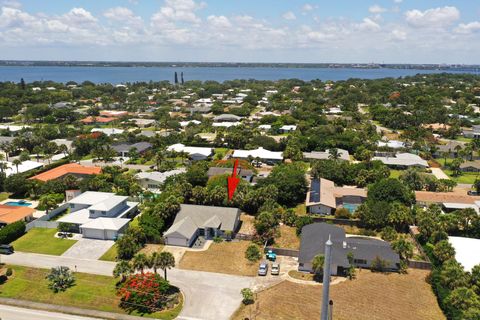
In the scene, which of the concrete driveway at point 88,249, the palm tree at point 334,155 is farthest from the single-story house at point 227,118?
the concrete driveway at point 88,249

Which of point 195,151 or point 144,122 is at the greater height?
point 144,122

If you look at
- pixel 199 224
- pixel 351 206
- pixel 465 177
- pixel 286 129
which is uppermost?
pixel 286 129

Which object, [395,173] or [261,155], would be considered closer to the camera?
[395,173]

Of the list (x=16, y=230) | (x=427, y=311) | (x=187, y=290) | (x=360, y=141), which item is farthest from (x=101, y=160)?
(x=427, y=311)

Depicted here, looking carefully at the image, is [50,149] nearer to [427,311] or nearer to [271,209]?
[271,209]

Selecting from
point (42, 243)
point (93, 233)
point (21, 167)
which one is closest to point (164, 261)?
point (93, 233)

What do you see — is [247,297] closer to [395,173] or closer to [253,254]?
[253,254]

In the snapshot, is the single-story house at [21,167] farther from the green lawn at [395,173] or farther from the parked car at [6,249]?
the green lawn at [395,173]

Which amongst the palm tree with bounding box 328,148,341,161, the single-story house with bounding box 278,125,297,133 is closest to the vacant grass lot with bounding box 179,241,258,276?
the palm tree with bounding box 328,148,341,161
